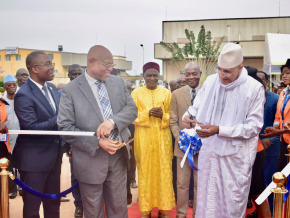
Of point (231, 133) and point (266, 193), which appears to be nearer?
point (266, 193)

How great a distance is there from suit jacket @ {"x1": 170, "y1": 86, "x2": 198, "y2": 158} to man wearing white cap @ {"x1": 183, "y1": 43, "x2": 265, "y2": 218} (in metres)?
1.43

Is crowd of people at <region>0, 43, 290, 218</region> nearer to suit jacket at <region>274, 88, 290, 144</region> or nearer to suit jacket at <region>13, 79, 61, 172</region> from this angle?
suit jacket at <region>13, 79, 61, 172</region>

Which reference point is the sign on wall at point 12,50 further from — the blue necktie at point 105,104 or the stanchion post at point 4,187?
the stanchion post at point 4,187

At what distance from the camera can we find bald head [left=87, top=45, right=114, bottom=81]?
3.72 meters

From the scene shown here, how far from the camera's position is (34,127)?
3.86 m

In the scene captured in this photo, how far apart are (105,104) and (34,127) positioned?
0.85 metres

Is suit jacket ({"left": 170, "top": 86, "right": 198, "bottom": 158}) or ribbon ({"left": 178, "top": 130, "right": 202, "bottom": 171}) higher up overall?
suit jacket ({"left": 170, "top": 86, "right": 198, "bottom": 158})

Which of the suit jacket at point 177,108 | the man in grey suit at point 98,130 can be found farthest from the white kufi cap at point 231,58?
the suit jacket at point 177,108

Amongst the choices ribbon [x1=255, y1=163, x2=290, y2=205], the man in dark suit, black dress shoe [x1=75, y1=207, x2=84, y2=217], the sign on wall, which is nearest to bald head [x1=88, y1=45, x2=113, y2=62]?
the man in dark suit

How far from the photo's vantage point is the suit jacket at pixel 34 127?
388 centimetres

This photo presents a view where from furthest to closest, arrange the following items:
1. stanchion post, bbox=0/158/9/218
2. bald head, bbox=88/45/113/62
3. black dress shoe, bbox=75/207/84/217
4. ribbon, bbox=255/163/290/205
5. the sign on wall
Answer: the sign on wall, black dress shoe, bbox=75/207/84/217, bald head, bbox=88/45/113/62, stanchion post, bbox=0/158/9/218, ribbon, bbox=255/163/290/205

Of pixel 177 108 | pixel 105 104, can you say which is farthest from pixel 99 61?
pixel 177 108

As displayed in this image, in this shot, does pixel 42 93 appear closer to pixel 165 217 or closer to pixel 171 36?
pixel 165 217

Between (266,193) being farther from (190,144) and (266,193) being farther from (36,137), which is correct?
(36,137)
